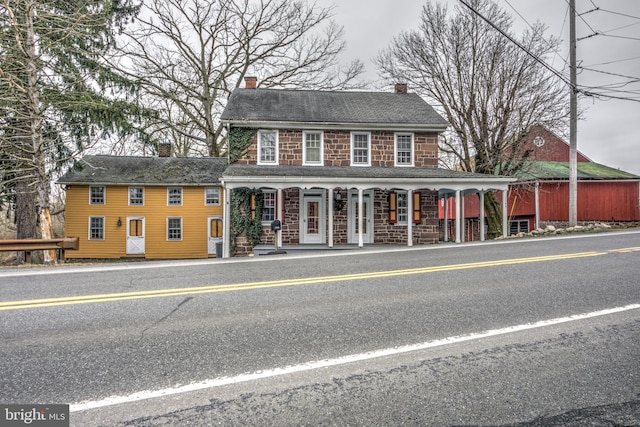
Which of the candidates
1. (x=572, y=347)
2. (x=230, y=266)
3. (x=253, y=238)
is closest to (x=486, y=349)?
(x=572, y=347)

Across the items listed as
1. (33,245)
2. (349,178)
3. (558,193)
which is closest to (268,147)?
(349,178)

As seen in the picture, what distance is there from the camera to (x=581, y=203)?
20.8m

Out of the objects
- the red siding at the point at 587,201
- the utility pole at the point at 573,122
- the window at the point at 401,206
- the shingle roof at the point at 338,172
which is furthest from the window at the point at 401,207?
the red siding at the point at 587,201

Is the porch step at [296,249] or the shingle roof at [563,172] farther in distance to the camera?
the shingle roof at [563,172]

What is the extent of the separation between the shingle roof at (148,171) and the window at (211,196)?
0.54 meters

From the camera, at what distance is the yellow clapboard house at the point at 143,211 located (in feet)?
66.4

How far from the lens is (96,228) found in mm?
20422

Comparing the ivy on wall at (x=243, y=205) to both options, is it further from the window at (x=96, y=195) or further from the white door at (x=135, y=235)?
the window at (x=96, y=195)

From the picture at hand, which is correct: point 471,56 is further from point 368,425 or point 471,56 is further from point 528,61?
point 368,425

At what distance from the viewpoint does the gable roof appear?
16.3 metres

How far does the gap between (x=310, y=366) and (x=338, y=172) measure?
39.4 ft

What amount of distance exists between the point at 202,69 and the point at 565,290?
23182 mm

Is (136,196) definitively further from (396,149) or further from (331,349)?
(331,349)

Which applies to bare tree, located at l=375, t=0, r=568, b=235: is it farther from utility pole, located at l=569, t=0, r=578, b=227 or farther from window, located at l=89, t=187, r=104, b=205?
window, located at l=89, t=187, r=104, b=205
